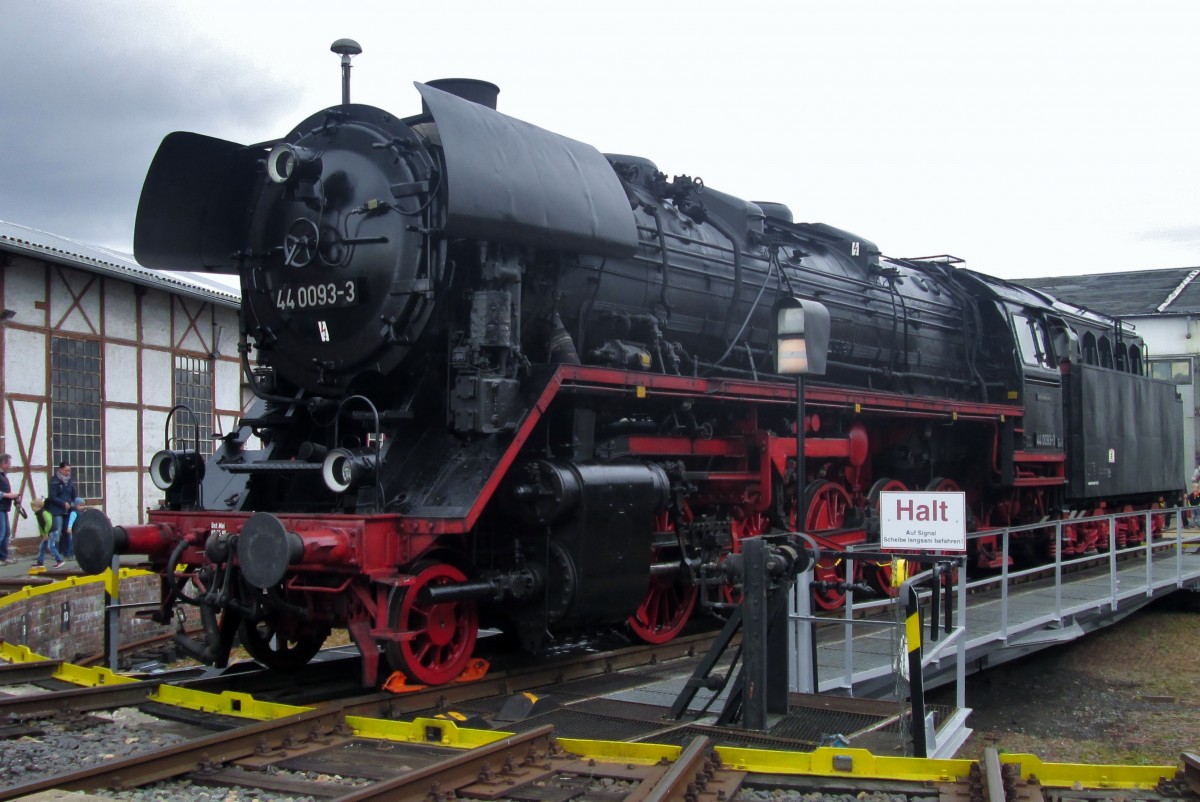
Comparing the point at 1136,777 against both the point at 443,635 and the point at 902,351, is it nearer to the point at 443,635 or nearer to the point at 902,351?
the point at 443,635

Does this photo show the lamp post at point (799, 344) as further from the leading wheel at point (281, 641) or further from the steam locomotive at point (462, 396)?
the leading wheel at point (281, 641)

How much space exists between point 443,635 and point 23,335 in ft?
36.5

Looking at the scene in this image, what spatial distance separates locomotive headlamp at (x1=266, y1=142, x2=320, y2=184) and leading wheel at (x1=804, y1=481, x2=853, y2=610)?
5490 mm

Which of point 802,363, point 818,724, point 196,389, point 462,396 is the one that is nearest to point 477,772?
point 818,724

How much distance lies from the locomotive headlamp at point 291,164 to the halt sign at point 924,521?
443 cm

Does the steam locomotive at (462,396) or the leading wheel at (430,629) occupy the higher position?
the steam locomotive at (462,396)

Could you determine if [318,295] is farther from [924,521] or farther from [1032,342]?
[1032,342]

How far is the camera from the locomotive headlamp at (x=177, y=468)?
318 inches

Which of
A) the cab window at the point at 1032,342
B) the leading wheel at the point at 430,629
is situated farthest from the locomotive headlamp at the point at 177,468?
the cab window at the point at 1032,342

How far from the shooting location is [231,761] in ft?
17.6

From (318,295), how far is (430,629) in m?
2.44

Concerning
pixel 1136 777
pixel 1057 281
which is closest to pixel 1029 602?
pixel 1136 777

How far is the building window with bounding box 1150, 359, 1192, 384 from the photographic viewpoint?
36062 mm

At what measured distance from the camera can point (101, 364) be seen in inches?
656
